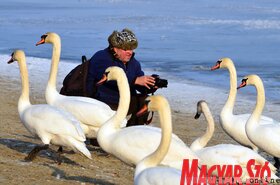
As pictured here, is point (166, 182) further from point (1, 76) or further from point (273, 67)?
point (273, 67)

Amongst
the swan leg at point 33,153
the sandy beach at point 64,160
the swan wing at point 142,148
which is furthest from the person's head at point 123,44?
the swan wing at point 142,148

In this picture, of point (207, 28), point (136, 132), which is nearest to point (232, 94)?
point (136, 132)

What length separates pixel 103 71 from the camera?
8.53 metres

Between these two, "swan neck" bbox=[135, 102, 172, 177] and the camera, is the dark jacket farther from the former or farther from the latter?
"swan neck" bbox=[135, 102, 172, 177]

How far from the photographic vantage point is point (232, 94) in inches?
381

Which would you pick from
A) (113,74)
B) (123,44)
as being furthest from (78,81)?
(113,74)

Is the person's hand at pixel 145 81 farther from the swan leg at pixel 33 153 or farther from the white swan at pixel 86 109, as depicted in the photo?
the swan leg at pixel 33 153

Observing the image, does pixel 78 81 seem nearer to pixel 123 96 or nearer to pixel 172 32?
pixel 123 96

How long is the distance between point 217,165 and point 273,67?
9467 millimetres

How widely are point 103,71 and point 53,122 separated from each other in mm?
1571

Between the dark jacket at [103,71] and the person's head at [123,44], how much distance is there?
10cm

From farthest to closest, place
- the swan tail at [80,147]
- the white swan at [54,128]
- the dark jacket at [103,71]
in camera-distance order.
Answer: the dark jacket at [103,71] → the white swan at [54,128] → the swan tail at [80,147]

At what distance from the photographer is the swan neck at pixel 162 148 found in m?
5.53

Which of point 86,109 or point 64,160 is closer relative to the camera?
point 64,160
